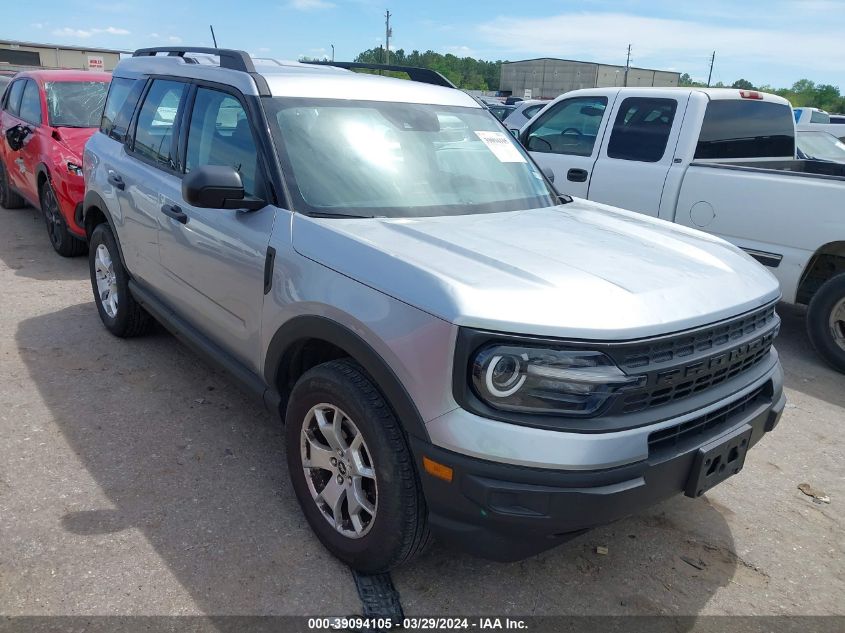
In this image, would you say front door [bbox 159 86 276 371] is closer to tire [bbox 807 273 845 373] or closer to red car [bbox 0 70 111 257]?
red car [bbox 0 70 111 257]

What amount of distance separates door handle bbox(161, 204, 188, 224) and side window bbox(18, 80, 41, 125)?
4831 mm

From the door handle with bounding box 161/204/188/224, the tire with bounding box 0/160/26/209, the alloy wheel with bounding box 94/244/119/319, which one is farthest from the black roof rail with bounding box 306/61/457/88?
the tire with bounding box 0/160/26/209

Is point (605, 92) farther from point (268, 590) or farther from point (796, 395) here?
point (268, 590)

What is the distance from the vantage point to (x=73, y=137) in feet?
23.3

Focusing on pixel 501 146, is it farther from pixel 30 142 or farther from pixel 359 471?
pixel 30 142

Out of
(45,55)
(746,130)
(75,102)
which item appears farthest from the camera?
(45,55)

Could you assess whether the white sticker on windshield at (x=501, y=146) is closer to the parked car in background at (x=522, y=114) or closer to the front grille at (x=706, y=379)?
the front grille at (x=706, y=379)

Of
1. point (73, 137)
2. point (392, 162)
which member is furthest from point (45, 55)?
point (392, 162)

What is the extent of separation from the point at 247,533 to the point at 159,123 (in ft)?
8.26

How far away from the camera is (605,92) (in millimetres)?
6562

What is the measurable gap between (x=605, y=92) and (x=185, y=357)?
14.9ft

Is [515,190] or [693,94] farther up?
[693,94]

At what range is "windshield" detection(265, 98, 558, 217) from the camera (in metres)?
2.96

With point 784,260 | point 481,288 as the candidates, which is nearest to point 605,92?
point 784,260
